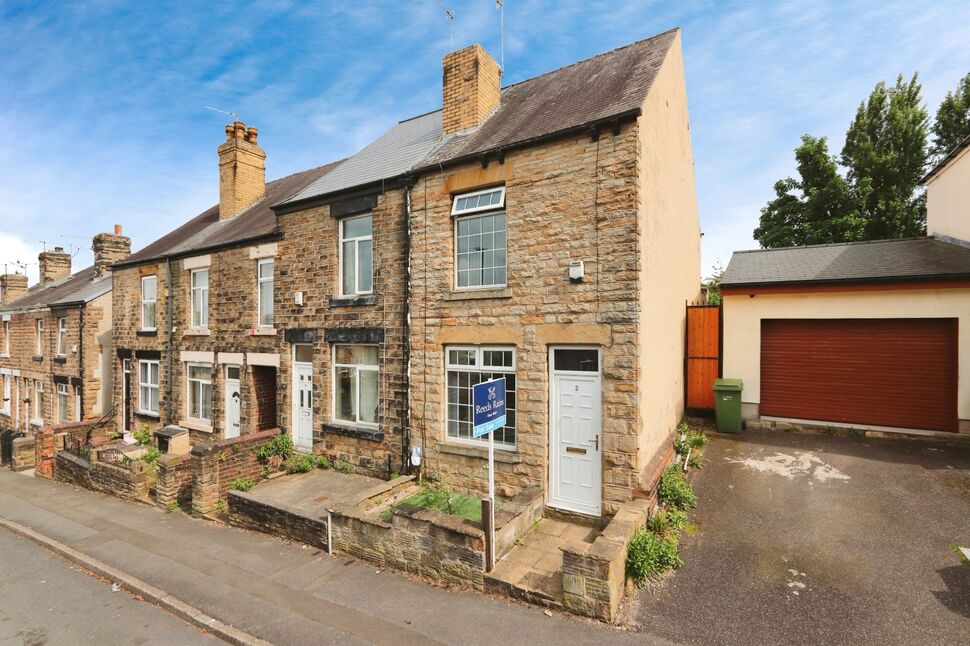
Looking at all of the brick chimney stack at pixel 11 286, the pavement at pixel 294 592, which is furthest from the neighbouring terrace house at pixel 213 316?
the brick chimney stack at pixel 11 286

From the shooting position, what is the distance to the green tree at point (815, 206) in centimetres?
2184

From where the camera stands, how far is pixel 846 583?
18.1ft

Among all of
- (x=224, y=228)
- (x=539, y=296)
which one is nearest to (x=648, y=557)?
(x=539, y=296)

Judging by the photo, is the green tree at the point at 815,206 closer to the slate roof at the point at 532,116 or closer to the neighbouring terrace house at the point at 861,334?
the neighbouring terrace house at the point at 861,334

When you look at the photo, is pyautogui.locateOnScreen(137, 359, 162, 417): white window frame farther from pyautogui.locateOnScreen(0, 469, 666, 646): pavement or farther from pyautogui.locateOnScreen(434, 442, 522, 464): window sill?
pyautogui.locateOnScreen(434, 442, 522, 464): window sill

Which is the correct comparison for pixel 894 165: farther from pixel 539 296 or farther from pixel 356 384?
pixel 356 384

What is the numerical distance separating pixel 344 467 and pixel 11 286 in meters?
31.6

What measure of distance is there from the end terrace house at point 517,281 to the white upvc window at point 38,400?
1786 centimetres

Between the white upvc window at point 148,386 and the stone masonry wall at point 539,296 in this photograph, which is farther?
the white upvc window at point 148,386

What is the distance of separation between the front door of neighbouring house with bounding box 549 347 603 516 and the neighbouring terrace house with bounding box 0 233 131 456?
1837 cm

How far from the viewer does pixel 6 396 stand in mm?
23625

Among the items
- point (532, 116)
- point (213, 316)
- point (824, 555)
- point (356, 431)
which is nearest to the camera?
point (824, 555)

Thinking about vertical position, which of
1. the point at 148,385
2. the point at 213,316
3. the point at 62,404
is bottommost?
the point at 62,404

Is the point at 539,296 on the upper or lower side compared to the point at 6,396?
upper
